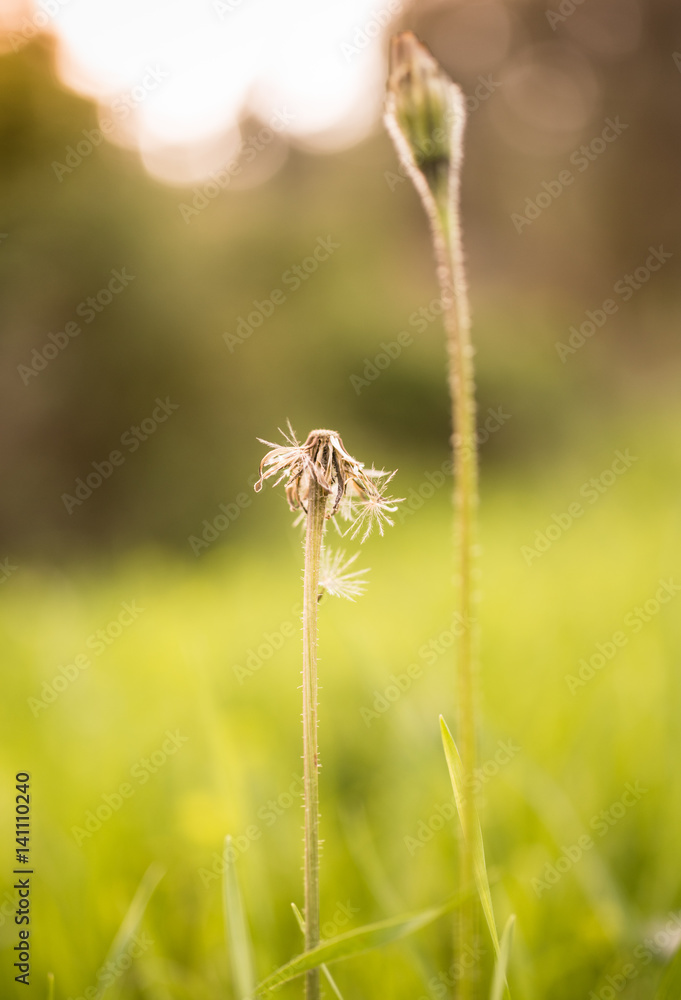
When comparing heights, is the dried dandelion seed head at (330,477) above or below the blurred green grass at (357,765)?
above

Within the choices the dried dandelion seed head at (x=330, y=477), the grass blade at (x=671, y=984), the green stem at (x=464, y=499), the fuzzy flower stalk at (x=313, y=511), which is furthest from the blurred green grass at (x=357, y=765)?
the dried dandelion seed head at (x=330, y=477)

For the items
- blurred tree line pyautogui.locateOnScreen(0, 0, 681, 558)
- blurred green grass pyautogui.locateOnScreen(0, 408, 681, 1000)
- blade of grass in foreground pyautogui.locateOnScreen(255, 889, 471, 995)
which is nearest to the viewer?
blade of grass in foreground pyautogui.locateOnScreen(255, 889, 471, 995)

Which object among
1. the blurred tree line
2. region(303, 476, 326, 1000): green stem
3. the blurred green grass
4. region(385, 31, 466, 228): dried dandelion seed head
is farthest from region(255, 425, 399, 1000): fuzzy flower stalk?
the blurred tree line

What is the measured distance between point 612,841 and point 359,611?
75.4 inches

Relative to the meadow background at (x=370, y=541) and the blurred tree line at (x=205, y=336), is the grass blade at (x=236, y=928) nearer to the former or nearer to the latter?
the meadow background at (x=370, y=541)

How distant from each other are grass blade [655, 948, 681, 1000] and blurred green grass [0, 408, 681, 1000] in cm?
23

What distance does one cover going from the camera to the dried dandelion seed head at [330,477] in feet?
2.23

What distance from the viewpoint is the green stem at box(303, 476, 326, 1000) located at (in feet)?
2.19

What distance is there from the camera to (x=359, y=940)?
0.68m

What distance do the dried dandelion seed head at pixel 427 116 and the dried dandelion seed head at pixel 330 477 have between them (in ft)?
0.94

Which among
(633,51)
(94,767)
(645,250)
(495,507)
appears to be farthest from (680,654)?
(633,51)

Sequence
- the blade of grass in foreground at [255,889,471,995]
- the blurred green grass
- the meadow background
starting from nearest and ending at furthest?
the blade of grass in foreground at [255,889,471,995] < the blurred green grass < the meadow background

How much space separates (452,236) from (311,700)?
48 cm

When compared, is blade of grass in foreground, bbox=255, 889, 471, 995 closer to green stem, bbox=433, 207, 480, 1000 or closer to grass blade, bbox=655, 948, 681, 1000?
green stem, bbox=433, 207, 480, 1000
